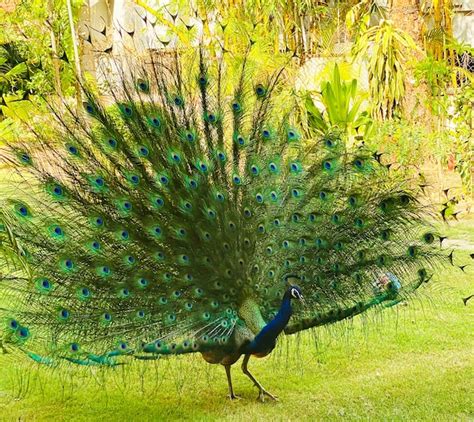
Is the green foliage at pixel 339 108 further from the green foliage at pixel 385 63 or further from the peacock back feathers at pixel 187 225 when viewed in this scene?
the peacock back feathers at pixel 187 225

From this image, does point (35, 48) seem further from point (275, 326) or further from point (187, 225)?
point (275, 326)

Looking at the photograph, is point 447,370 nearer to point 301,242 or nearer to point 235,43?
point 301,242

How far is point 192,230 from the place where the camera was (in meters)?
4.90

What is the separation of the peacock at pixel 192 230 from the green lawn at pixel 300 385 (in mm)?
319

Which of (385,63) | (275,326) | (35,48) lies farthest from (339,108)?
(275,326)

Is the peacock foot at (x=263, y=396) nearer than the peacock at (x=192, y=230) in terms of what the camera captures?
No

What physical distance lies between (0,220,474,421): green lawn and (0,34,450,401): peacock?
1.05ft

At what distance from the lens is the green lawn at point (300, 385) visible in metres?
5.17

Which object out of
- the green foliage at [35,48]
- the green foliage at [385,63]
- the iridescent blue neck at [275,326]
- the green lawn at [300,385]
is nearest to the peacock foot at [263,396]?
the green lawn at [300,385]

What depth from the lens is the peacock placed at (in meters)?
4.75

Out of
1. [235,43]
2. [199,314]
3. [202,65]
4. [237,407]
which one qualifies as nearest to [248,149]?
[202,65]

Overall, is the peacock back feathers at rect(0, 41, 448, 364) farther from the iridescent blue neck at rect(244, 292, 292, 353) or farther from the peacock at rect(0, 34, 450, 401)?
the iridescent blue neck at rect(244, 292, 292, 353)

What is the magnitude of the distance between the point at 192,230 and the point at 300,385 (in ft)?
4.63

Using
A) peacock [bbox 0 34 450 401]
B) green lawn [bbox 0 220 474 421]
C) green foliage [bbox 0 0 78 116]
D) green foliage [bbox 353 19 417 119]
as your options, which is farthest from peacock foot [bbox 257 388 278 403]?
green foliage [bbox 0 0 78 116]
